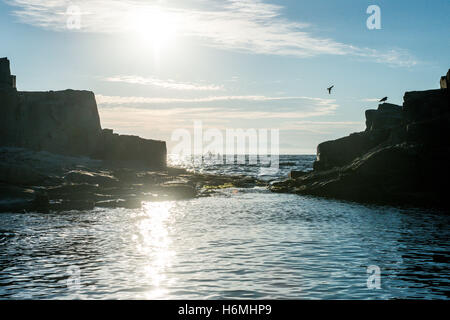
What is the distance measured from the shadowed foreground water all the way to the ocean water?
0.04 metres

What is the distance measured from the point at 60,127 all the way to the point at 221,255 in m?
63.9

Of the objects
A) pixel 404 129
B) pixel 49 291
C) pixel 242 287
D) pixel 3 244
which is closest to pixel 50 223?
pixel 3 244

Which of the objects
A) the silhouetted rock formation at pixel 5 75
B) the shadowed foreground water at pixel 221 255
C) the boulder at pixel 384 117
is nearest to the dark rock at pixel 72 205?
the shadowed foreground water at pixel 221 255

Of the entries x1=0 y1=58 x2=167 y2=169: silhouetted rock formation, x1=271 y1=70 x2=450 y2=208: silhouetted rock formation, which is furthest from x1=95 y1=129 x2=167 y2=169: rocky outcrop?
x1=271 y1=70 x2=450 y2=208: silhouetted rock formation

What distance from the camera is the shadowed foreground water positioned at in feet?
47.5

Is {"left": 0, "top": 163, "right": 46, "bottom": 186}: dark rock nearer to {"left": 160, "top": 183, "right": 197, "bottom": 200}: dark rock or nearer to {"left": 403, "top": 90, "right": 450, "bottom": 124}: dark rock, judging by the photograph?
{"left": 160, "top": 183, "right": 197, "bottom": 200}: dark rock

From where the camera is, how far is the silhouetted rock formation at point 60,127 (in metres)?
69.5

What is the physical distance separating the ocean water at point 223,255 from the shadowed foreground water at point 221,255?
0.04 m

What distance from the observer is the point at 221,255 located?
65.3 feet

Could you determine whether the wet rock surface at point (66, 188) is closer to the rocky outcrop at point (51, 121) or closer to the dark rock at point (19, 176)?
the dark rock at point (19, 176)

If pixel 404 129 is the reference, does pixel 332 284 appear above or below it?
below
